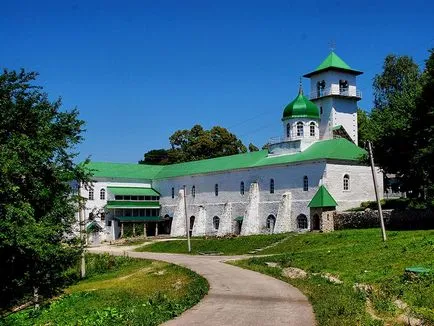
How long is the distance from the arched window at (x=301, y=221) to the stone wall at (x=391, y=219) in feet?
13.6

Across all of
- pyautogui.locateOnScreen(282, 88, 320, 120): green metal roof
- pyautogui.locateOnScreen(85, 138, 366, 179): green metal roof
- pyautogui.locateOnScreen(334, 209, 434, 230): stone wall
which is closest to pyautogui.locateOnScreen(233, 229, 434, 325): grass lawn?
pyautogui.locateOnScreen(334, 209, 434, 230): stone wall

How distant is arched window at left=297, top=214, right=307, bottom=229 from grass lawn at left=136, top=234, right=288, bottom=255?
186 inches

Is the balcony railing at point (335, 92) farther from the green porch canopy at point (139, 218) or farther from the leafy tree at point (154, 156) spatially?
the leafy tree at point (154, 156)

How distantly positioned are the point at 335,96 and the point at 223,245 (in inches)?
975

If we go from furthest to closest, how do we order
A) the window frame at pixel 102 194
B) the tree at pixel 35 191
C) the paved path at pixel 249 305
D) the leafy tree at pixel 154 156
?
1. the leafy tree at pixel 154 156
2. the window frame at pixel 102 194
3. the tree at pixel 35 191
4. the paved path at pixel 249 305

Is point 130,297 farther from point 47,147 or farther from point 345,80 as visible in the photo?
point 345,80

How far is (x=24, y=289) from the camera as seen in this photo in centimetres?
2183

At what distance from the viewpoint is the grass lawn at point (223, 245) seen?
136 feet

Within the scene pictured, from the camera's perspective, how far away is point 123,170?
6956 centimetres

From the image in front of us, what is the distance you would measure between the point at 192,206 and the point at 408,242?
38.6m

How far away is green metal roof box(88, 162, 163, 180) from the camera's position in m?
66.9

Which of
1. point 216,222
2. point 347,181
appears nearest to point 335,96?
point 347,181

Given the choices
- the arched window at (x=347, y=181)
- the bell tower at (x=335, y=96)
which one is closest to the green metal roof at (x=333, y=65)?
the bell tower at (x=335, y=96)

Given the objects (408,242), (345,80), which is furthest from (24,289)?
(345,80)
